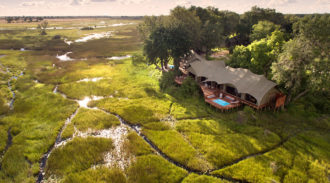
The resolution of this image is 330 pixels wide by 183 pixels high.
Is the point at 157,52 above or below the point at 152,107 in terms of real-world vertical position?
above

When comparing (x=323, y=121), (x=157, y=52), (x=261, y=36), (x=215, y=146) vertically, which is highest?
(x=261, y=36)

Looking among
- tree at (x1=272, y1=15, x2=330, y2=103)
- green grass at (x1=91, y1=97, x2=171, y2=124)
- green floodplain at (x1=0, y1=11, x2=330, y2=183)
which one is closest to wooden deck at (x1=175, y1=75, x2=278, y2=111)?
green floodplain at (x1=0, y1=11, x2=330, y2=183)

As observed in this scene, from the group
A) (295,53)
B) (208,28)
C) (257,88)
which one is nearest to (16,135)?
(257,88)

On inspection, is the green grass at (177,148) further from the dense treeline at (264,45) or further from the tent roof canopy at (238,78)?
the dense treeline at (264,45)

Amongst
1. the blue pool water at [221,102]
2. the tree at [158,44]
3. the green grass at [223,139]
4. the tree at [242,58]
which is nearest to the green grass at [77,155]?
the green grass at [223,139]

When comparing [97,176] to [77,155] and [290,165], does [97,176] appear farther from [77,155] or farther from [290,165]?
[290,165]

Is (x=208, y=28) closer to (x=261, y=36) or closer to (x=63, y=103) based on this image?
(x=261, y=36)
